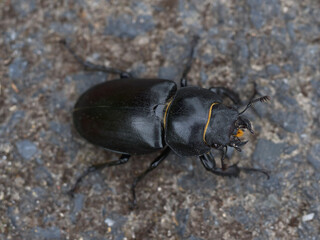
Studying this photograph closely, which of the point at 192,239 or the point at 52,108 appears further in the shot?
the point at 52,108

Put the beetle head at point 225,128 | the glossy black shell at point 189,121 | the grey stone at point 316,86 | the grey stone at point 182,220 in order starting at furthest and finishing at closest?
the grey stone at point 316,86 < the grey stone at point 182,220 < the glossy black shell at point 189,121 < the beetle head at point 225,128

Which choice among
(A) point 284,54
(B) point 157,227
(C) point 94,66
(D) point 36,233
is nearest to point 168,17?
(C) point 94,66

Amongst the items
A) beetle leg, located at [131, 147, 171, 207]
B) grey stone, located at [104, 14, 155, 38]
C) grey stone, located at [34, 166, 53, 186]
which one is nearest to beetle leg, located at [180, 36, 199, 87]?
grey stone, located at [104, 14, 155, 38]

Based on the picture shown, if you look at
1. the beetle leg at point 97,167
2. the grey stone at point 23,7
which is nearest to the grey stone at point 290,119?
the beetle leg at point 97,167

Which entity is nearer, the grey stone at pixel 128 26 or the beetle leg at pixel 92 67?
the beetle leg at pixel 92 67

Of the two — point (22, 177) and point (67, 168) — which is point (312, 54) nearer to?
point (67, 168)

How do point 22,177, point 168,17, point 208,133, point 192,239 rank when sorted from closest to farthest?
point 208,133 → point 192,239 → point 22,177 → point 168,17

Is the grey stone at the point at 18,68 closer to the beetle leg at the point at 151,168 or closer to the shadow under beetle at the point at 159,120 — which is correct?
the shadow under beetle at the point at 159,120
